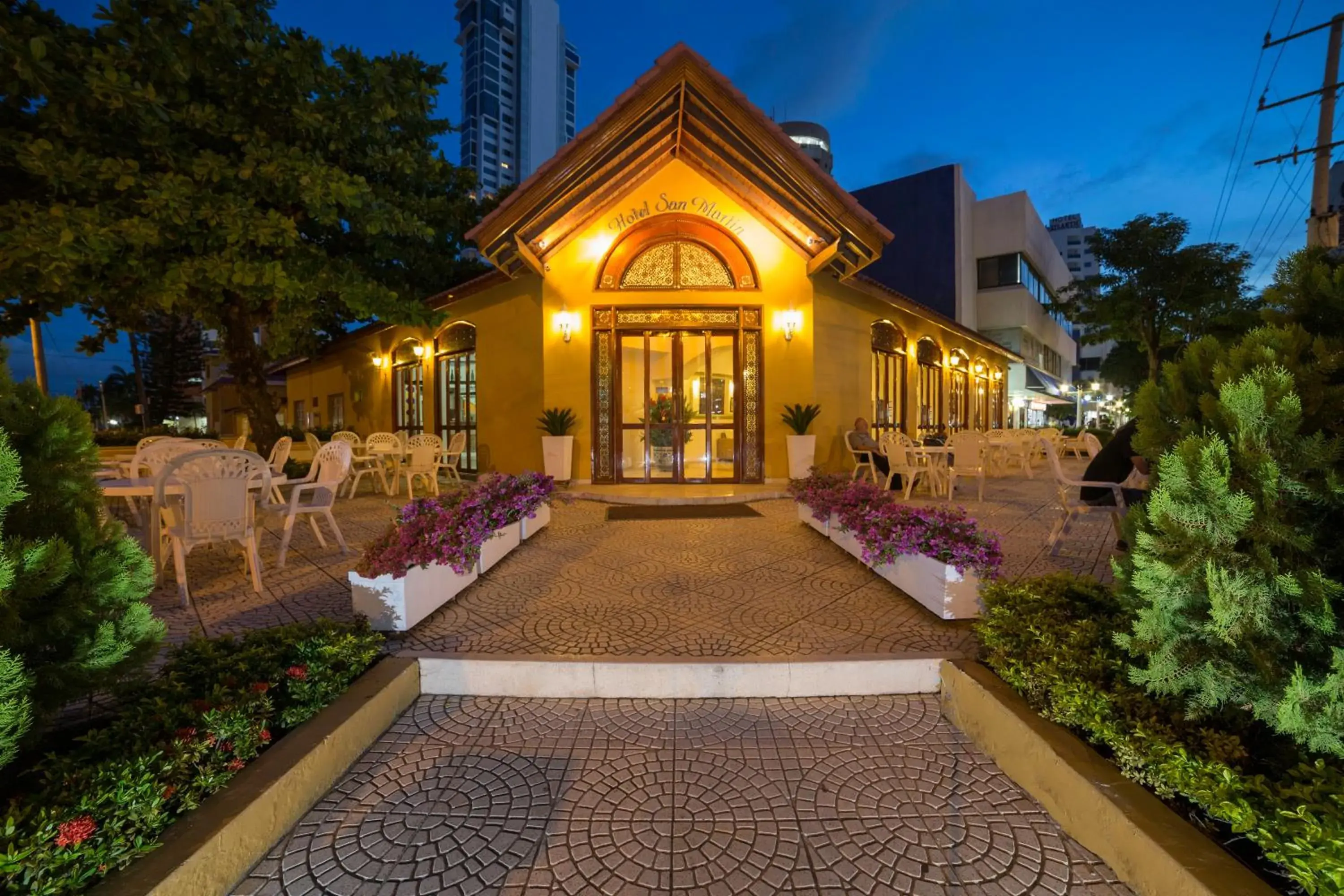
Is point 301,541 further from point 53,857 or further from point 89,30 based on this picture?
point 89,30

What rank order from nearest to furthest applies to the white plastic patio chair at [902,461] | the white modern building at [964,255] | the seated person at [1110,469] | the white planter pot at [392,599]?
the white planter pot at [392,599] → the seated person at [1110,469] → the white plastic patio chair at [902,461] → the white modern building at [964,255]

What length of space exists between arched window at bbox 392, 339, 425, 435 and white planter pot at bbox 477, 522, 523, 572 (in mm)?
7889

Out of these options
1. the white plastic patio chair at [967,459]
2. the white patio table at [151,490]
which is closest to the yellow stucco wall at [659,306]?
the white plastic patio chair at [967,459]

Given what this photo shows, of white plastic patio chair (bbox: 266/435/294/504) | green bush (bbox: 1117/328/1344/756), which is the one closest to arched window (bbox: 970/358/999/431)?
green bush (bbox: 1117/328/1344/756)

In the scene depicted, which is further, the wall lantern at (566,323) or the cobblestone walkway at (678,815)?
the wall lantern at (566,323)

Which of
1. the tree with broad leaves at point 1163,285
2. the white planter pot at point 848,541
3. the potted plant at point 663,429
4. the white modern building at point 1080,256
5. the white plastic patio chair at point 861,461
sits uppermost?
the white modern building at point 1080,256

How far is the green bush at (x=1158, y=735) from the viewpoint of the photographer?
1.30 metres

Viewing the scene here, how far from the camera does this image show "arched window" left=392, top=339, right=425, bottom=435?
39.4 ft

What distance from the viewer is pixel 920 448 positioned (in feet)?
26.4

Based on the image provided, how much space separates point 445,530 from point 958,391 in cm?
1481

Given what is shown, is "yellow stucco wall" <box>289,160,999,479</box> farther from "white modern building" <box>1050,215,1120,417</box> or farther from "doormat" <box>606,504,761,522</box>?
"white modern building" <box>1050,215,1120,417</box>

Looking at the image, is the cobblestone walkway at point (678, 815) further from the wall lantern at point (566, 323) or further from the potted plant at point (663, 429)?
the wall lantern at point (566, 323)

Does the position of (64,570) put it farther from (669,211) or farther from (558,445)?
(669,211)

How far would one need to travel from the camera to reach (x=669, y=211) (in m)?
9.08
